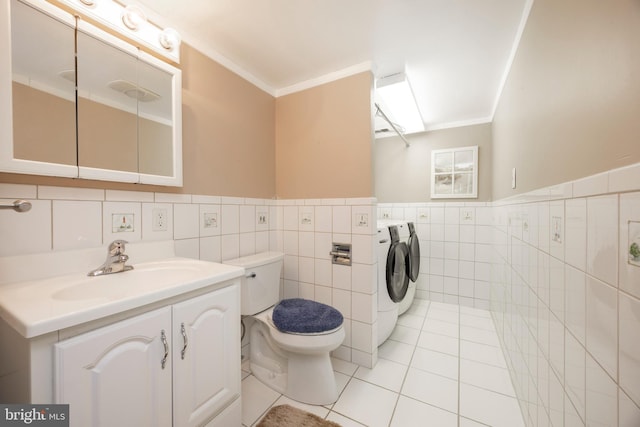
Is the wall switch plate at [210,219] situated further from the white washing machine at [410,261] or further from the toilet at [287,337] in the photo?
the white washing machine at [410,261]

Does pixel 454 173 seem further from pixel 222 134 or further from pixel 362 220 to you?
pixel 222 134

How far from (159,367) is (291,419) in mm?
838

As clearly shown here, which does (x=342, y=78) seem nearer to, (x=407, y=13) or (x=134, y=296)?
(x=407, y=13)

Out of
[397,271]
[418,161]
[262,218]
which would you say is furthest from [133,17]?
[418,161]

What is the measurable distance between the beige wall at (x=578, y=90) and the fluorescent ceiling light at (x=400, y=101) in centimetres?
80

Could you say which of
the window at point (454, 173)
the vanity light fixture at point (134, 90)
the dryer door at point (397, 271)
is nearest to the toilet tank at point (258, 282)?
the dryer door at point (397, 271)

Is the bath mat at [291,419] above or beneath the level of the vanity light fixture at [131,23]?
beneath

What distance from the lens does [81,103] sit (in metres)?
1.08

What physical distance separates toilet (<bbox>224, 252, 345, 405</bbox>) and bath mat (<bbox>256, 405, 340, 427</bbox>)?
104mm

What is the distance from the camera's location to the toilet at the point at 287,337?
1410 millimetres

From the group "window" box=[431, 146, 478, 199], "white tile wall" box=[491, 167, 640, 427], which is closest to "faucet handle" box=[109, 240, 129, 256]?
"white tile wall" box=[491, 167, 640, 427]

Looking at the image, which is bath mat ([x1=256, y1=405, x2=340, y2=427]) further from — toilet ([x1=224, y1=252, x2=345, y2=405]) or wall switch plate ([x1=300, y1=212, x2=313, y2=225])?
wall switch plate ([x1=300, y1=212, x2=313, y2=225])

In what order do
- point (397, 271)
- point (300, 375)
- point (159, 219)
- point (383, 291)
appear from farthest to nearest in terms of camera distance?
point (397, 271) → point (383, 291) → point (300, 375) → point (159, 219)

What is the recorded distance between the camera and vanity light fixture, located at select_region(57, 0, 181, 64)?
110 cm
